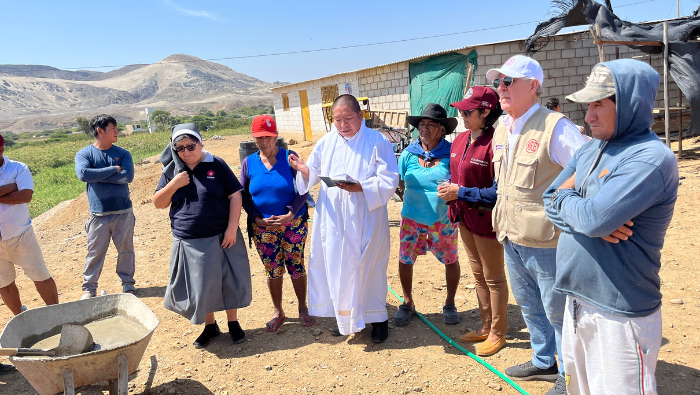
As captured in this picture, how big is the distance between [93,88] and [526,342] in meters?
187

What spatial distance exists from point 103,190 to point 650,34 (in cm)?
1042

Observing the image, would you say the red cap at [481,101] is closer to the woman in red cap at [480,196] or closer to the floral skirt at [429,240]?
the woman in red cap at [480,196]

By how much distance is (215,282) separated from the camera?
12.4 ft

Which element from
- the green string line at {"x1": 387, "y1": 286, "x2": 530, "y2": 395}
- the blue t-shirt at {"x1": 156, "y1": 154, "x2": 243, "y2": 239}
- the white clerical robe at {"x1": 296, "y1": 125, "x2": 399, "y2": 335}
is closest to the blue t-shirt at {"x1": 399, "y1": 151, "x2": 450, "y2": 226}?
the white clerical robe at {"x1": 296, "y1": 125, "x2": 399, "y2": 335}

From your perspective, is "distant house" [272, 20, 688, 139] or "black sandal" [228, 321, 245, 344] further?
"distant house" [272, 20, 688, 139]

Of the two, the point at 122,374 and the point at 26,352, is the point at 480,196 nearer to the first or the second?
the point at 122,374

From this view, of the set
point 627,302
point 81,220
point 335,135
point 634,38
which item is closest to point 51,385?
point 335,135

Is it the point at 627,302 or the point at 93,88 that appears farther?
the point at 93,88

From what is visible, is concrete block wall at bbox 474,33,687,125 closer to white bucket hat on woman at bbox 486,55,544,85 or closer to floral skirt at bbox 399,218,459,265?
floral skirt at bbox 399,218,459,265

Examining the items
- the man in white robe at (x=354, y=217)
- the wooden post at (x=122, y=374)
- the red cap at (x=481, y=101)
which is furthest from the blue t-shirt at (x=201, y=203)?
the red cap at (x=481, y=101)

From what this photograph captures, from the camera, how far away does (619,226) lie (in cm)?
186

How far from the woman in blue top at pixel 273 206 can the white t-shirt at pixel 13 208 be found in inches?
76.9

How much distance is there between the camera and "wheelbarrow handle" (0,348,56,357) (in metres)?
2.53

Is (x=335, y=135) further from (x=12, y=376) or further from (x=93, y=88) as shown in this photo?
(x=93, y=88)
